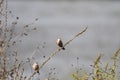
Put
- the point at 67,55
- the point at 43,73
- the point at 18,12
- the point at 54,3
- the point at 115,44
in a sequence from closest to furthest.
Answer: the point at 43,73 → the point at 67,55 → the point at 115,44 → the point at 18,12 → the point at 54,3

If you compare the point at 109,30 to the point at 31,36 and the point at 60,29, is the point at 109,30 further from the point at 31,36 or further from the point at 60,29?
the point at 31,36

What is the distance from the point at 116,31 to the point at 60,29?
17.9 inches

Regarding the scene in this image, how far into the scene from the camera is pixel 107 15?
3.73m

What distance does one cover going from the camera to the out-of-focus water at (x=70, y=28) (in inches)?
124

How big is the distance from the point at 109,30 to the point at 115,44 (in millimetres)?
211

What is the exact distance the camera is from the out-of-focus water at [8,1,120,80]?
3.15m

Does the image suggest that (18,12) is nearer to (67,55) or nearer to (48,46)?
(48,46)

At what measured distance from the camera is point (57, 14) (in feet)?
12.3

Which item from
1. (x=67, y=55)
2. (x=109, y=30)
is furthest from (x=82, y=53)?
(x=109, y=30)

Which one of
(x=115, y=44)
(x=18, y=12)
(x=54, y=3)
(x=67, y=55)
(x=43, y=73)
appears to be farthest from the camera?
(x=54, y=3)

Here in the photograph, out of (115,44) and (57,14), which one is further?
Result: (57,14)

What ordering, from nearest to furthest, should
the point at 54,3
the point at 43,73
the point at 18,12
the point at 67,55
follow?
the point at 43,73, the point at 67,55, the point at 18,12, the point at 54,3

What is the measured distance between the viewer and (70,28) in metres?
3.57

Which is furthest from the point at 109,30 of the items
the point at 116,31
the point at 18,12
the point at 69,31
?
the point at 18,12
